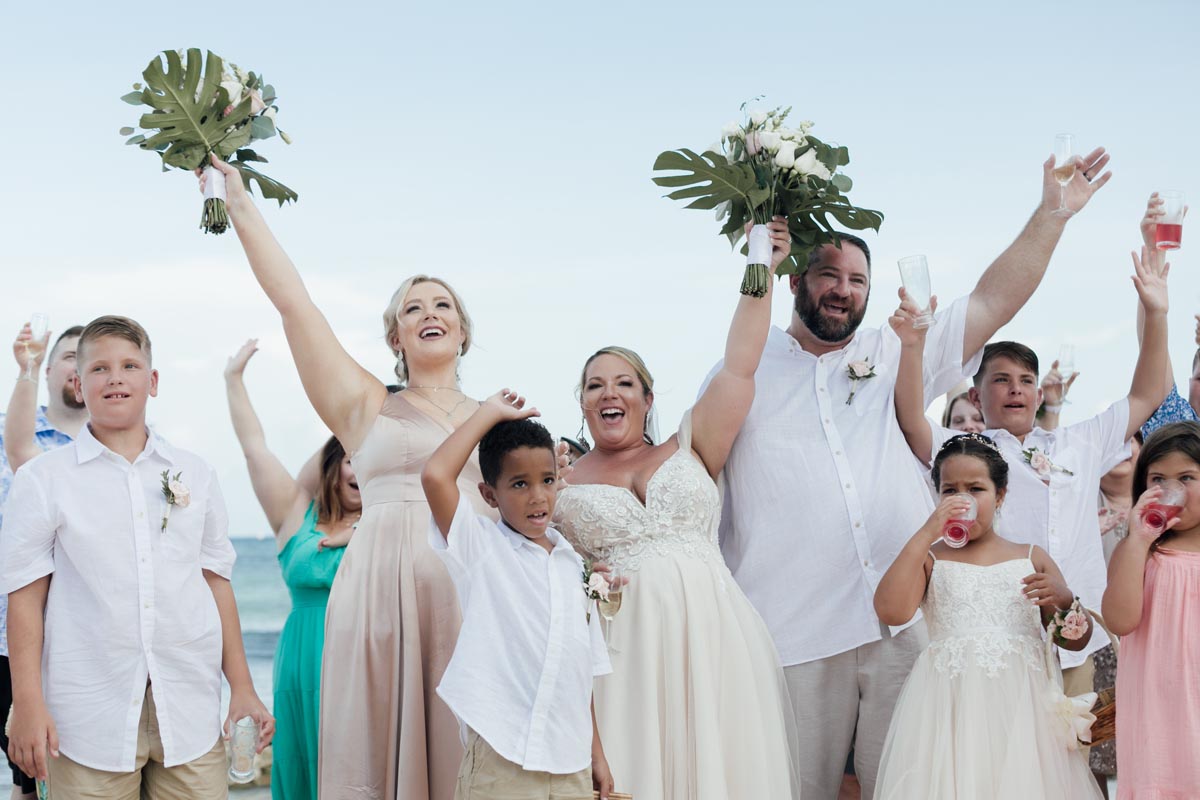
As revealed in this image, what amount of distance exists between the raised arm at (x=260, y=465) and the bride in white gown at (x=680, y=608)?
2.99 m

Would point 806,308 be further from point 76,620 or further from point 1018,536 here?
point 76,620

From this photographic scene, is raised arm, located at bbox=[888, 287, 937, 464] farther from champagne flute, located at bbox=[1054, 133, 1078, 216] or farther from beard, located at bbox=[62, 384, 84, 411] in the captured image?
beard, located at bbox=[62, 384, 84, 411]

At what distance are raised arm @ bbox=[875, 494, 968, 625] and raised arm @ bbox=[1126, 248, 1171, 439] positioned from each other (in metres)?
1.48

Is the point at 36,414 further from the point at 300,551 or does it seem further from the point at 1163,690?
the point at 1163,690

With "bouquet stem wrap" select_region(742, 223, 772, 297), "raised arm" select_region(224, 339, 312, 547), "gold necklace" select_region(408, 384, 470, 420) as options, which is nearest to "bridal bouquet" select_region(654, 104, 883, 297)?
"bouquet stem wrap" select_region(742, 223, 772, 297)

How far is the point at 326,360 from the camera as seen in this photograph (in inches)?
197

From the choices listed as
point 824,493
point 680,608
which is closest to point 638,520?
point 680,608

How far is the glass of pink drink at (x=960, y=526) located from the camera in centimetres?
486

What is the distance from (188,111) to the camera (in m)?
4.86

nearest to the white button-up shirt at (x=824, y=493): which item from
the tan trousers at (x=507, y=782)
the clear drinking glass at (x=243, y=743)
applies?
the tan trousers at (x=507, y=782)

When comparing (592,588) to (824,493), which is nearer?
(592,588)

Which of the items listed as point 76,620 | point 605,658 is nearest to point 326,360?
point 76,620

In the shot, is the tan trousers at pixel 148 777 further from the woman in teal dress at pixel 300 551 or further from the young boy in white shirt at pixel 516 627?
the woman in teal dress at pixel 300 551

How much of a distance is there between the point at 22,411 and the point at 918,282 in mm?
4509
